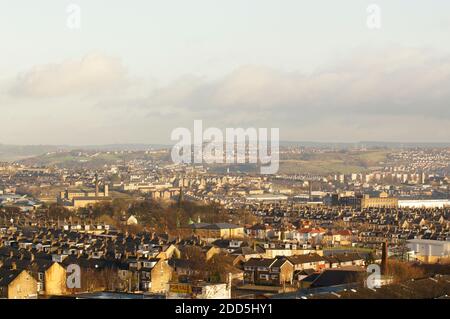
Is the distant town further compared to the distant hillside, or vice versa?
the distant hillside

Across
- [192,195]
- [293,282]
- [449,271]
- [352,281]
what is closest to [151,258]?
[293,282]

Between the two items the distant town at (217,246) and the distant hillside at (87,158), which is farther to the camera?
the distant hillside at (87,158)

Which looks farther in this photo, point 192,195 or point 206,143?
point 206,143

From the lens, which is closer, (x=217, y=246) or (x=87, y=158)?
(x=217, y=246)
